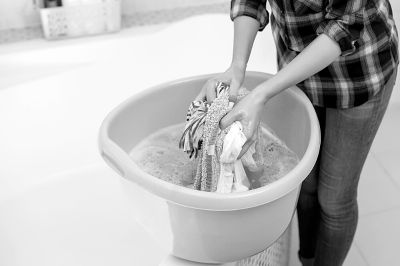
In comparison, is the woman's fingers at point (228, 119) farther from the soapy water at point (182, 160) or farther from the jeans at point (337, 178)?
the jeans at point (337, 178)

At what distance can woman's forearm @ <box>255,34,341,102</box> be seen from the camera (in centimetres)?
106

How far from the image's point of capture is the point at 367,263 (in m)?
1.79

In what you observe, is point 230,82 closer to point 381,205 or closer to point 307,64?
point 307,64

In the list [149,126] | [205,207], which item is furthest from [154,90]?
[205,207]

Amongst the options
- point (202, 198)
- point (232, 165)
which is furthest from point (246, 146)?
point (202, 198)

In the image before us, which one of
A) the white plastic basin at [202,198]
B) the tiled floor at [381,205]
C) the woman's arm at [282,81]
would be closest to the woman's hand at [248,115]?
the woman's arm at [282,81]

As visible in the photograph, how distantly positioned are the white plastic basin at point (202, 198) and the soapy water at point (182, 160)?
26 mm

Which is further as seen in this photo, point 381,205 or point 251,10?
point 381,205

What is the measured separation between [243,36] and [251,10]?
0.06 m

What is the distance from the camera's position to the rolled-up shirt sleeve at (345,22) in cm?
104

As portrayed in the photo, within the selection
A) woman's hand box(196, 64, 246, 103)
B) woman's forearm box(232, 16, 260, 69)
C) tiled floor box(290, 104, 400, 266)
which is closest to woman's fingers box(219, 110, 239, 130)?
woman's hand box(196, 64, 246, 103)

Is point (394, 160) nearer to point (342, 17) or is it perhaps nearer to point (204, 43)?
point (204, 43)

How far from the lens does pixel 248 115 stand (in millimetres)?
1040

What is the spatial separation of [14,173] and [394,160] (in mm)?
1409
